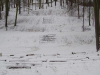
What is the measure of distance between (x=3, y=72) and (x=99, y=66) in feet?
18.0

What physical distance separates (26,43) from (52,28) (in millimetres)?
8494

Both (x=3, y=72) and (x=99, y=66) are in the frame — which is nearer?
(x=3, y=72)

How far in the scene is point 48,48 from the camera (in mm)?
13789

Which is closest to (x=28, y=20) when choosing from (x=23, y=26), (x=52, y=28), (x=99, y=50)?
(x=23, y=26)

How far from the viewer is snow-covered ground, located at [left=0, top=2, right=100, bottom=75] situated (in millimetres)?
5836

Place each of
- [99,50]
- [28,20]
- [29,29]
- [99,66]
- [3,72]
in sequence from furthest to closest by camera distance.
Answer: [28,20]
[29,29]
[99,50]
[99,66]
[3,72]

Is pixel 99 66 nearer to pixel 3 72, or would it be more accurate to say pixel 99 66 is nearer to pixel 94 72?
pixel 94 72

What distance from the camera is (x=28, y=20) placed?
87.0 feet

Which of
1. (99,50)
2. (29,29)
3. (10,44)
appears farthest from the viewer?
(29,29)

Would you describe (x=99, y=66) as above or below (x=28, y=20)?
below

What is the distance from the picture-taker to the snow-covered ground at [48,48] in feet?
19.1

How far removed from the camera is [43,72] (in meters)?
5.51

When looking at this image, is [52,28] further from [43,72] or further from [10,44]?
[43,72]

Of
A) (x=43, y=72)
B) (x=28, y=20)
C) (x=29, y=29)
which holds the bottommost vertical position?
(x=43, y=72)
